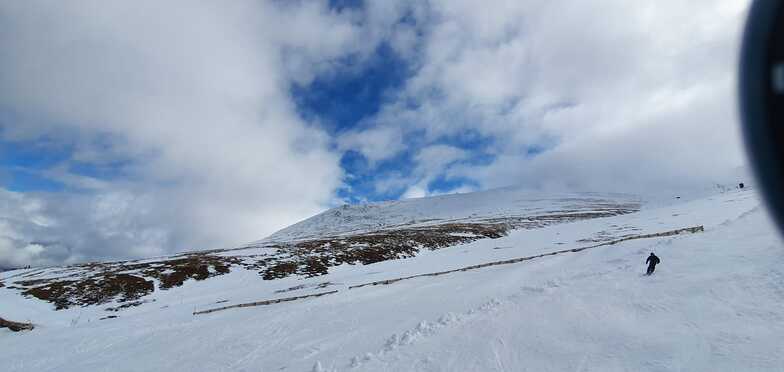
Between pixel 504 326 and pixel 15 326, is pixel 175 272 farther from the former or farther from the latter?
pixel 504 326

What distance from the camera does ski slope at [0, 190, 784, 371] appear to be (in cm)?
864

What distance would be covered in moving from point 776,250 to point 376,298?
58.6ft

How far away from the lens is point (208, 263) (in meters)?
44.6

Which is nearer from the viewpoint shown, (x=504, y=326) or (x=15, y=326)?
(x=504, y=326)

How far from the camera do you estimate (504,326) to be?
38.3 ft

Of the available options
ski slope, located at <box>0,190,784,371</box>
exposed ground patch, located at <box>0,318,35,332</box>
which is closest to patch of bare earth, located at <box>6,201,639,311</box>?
exposed ground patch, located at <box>0,318,35,332</box>

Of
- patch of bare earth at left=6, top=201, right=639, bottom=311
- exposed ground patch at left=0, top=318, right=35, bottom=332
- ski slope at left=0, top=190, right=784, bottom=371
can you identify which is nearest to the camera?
ski slope at left=0, top=190, right=784, bottom=371

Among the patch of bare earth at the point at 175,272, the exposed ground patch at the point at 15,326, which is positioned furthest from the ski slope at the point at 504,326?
the patch of bare earth at the point at 175,272

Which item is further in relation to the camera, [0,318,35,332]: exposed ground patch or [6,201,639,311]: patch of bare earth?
[6,201,639,311]: patch of bare earth

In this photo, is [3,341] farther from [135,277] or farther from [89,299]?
[135,277]

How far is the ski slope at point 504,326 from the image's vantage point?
8641 millimetres

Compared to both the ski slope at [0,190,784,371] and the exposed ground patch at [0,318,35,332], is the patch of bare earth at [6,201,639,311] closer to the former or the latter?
the exposed ground patch at [0,318,35,332]

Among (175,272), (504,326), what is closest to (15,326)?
(175,272)

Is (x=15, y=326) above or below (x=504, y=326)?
above
